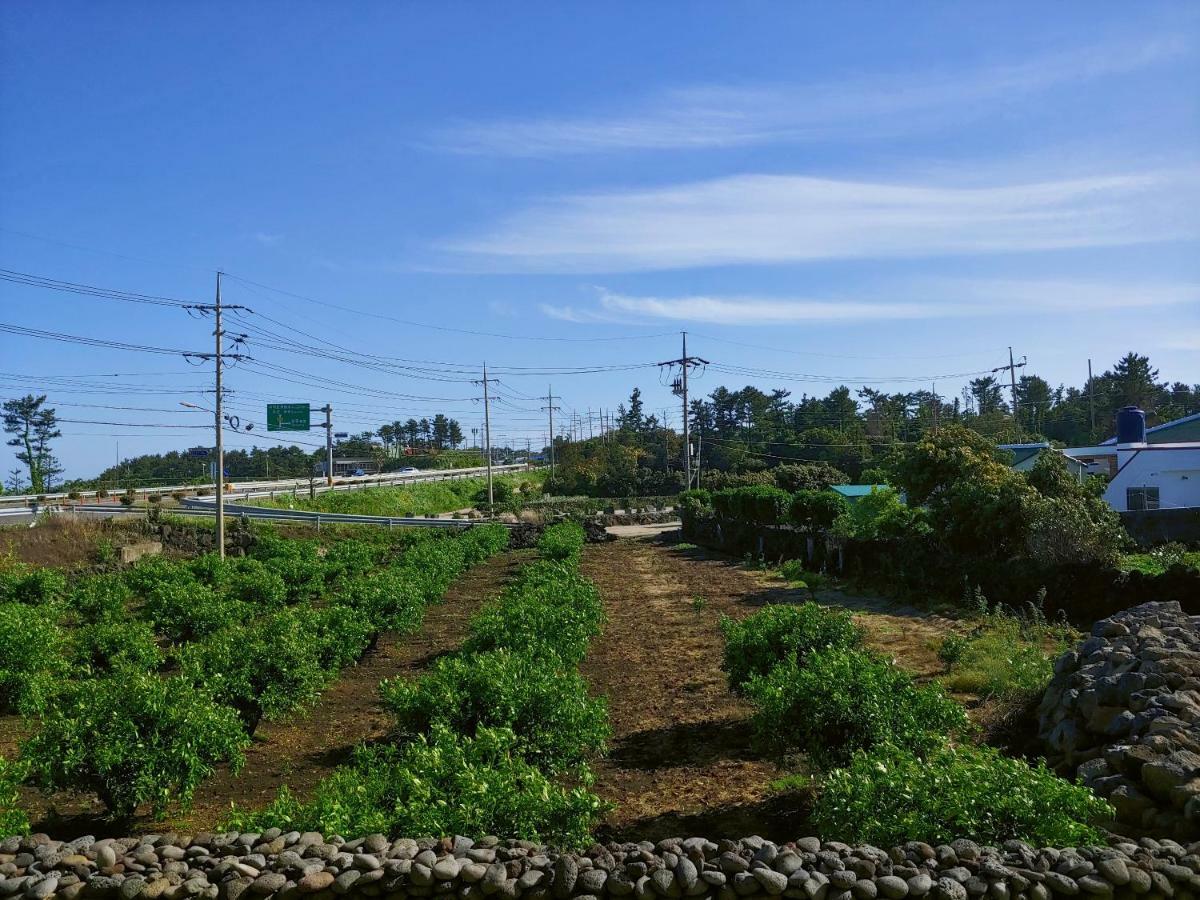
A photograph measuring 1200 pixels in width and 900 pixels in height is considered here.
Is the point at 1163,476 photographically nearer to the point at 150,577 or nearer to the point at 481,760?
the point at 481,760

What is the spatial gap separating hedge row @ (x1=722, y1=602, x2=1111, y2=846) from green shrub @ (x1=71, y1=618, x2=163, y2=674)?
8276mm

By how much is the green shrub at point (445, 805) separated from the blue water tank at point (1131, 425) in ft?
131

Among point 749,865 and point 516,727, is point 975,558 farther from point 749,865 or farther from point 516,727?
point 749,865

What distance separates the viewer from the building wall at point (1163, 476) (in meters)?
30.7

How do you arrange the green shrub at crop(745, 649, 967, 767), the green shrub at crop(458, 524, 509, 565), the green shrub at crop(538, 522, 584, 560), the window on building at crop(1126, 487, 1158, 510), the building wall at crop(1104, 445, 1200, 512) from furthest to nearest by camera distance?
1. the window on building at crop(1126, 487, 1158, 510)
2. the green shrub at crop(458, 524, 509, 565)
3. the building wall at crop(1104, 445, 1200, 512)
4. the green shrub at crop(538, 522, 584, 560)
5. the green shrub at crop(745, 649, 967, 767)

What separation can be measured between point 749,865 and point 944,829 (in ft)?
4.34

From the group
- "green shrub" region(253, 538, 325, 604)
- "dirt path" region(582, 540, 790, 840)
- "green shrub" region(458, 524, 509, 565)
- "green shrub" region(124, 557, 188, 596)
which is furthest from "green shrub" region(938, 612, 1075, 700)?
"green shrub" region(458, 524, 509, 565)

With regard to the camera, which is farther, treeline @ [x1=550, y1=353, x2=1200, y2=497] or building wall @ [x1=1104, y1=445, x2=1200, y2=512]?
treeline @ [x1=550, y1=353, x2=1200, y2=497]

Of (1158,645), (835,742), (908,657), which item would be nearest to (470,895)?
(835,742)

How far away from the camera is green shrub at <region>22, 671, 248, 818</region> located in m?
7.37

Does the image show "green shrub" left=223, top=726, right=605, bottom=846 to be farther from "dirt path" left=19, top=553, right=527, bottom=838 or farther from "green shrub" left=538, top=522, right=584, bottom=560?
"green shrub" left=538, top=522, right=584, bottom=560

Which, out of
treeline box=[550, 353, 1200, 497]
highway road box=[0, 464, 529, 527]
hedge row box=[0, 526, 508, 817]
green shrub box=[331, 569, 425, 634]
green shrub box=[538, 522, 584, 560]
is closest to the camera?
hedge row box=[0, 526, 508, 817]

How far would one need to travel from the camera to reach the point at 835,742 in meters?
7.60

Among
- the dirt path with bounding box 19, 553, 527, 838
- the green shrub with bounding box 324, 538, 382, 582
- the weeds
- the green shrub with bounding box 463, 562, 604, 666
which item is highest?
the green shrub with bounding box 463, 562, 604, 666
